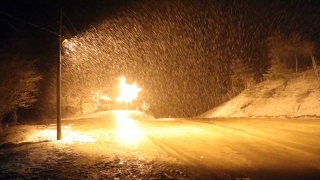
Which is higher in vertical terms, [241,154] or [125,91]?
[125,91]

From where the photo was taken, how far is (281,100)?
98.0 ft

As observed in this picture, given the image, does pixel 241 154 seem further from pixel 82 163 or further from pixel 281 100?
pixel 281 100

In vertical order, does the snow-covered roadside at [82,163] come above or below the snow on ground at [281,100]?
below

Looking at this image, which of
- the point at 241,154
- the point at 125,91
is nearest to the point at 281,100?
the point at 241,154

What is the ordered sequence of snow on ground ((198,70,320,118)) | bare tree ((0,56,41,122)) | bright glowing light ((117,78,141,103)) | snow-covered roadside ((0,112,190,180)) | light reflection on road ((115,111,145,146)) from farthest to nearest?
bright glowing light ((117,78,141,103))
snow on ground ((198,70,320,118))
bare tree ((0,56,41,122))
light reflection on road ((115,111,145,146))
snow-covered roadside ((0,112,190,180))

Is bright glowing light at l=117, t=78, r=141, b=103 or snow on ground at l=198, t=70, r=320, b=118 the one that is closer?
snow on ground at l=198, t=70, r=320, b=118

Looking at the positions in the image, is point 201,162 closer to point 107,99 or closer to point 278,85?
point 278,85

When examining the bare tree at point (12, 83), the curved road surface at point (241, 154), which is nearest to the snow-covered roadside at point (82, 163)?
the curved road surface at point (241, 154)

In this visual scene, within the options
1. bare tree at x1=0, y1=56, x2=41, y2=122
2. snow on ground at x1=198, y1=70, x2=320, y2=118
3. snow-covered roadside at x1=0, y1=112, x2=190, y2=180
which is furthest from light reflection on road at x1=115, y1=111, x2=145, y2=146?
snow on ground at x1=198, y1=70, x2=320, y2=118

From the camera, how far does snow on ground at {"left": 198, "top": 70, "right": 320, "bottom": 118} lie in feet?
81.3

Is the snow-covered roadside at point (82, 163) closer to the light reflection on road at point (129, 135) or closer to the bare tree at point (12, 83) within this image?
the light reflection on road at point (129, 135)

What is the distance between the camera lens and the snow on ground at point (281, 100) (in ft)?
81.3

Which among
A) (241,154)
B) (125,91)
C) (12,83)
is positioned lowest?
(241,154)

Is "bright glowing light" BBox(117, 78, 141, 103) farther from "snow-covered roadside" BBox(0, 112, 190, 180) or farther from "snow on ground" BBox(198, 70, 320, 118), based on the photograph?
→ "snow-covered roadside" BBox(0, 112, 190, 180)
